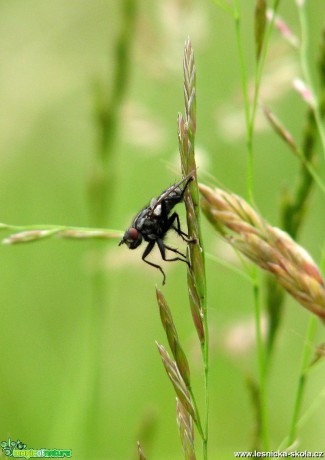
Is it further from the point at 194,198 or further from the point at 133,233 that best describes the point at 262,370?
the point at 133,233

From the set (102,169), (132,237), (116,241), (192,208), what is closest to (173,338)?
(192,208)

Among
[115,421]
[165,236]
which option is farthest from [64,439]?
[165,236]

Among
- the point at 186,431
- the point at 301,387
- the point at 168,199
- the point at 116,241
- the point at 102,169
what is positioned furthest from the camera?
the point at 116,241

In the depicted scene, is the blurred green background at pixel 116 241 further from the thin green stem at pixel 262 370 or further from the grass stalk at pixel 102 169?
the thin green stem at pixel 262 370

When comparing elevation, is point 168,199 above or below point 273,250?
above

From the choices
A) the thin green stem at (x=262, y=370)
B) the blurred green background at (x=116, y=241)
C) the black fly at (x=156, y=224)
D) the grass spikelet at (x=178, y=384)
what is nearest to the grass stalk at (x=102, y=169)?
the blurred green background at (x=116, y=241)

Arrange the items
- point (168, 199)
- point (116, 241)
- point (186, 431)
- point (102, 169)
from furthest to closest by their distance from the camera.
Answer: point (116, 241) → point (102, 169) → point (168, 199) → point (186, 431)
